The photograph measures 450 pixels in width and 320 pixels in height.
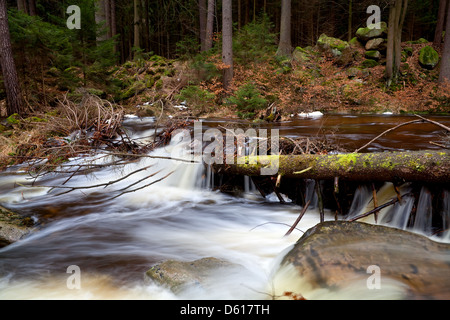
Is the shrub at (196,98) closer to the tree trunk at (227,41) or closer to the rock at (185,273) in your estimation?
the tree trunk at (227,41)

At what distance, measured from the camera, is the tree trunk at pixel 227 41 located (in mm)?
13805

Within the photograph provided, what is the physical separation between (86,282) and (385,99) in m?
14.8

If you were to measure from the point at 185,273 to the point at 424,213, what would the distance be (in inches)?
121

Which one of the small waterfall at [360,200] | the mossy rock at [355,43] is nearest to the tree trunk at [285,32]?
the mossy rock at [355,43]

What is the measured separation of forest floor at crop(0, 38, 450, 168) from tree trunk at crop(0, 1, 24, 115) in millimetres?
556

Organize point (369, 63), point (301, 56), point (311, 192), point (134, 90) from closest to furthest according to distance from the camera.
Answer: point (311, 192), point (134, 90), point (369, 63), point (301, 56)

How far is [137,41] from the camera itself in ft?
68.4

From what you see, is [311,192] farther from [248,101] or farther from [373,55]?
[373,55]

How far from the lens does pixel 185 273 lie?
8.77ft

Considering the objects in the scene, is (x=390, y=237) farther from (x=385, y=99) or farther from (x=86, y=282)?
(x=385, y=99)
